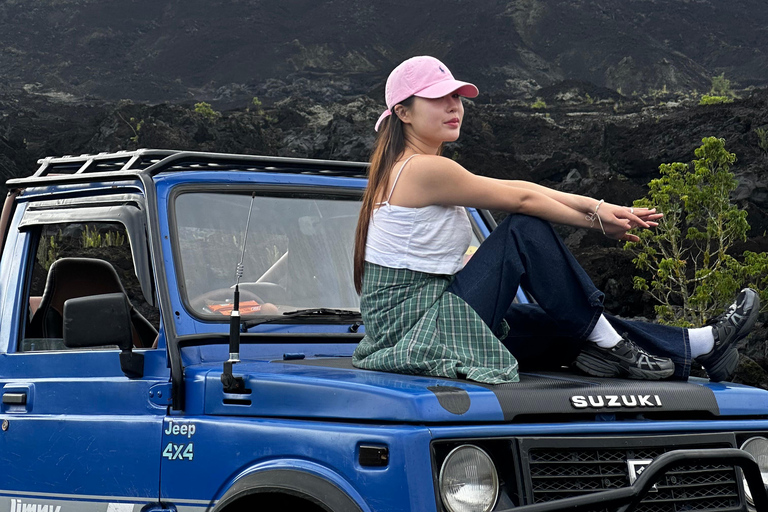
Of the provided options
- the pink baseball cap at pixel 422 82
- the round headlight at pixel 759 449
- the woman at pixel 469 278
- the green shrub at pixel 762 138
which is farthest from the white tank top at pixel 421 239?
the green shrub at pixel 762 138

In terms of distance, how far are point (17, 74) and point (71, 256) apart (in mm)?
57605

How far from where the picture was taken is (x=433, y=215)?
368 cm

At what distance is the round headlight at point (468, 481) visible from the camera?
279cm

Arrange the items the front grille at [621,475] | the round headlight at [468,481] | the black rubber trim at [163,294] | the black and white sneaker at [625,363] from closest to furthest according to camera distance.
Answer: the round headlight at [468,481]
the front grille at [621,475]
the black rubber trim at [163,294]
the black and white sneaker at [625,363]

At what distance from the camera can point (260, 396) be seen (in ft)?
10.5

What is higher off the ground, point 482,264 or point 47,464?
point 482,264

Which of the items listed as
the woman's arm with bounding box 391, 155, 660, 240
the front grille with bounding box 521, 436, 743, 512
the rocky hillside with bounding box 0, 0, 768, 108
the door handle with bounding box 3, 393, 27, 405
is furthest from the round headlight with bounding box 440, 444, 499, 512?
the rocky hillside with bounding box 0, 0, 768, 108

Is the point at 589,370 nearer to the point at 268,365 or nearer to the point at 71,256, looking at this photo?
the point at 268,365

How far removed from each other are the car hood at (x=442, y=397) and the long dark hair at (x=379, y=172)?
0.48 metres

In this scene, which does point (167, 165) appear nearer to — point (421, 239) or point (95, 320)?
point (95, 320)

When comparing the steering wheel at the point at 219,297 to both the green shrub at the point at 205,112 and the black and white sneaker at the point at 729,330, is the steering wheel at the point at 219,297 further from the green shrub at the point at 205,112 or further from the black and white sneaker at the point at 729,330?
the green shrub at the point at 205,112

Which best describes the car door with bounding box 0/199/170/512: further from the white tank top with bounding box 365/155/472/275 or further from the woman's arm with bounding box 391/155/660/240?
the woman's arm with bounding box 391/155/660/240

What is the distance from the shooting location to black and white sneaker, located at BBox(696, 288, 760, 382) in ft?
12.0

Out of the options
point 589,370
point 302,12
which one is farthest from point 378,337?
point 302,12
